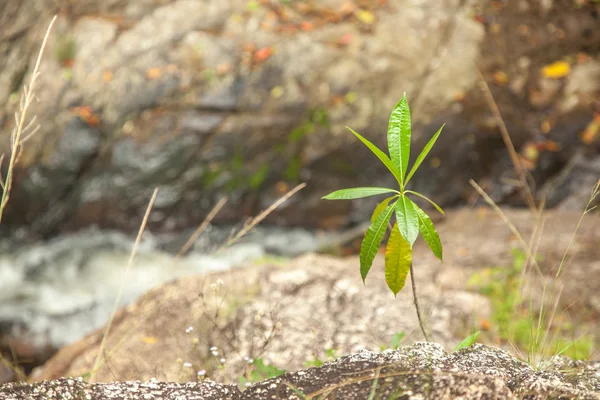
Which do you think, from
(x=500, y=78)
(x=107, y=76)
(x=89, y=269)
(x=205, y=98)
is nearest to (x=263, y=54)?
(x=205, y=98)

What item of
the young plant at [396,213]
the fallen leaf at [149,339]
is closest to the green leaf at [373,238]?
the young plant at [396,213]

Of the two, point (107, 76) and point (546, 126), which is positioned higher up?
point (107, 76)

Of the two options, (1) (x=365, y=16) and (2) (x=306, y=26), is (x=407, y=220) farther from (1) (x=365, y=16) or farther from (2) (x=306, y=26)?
(1) (x=365, y=16)

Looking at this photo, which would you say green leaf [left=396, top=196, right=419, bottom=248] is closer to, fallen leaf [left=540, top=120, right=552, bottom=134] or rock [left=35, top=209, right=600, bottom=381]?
rock [left=35, top=209, right=600, bottom=381]

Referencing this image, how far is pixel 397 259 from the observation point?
1.46 meters

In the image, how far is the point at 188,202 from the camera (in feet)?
19.0

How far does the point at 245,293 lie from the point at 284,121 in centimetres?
285

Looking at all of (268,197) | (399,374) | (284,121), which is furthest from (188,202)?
(399,374)

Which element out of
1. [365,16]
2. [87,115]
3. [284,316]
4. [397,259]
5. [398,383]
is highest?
[365,16]

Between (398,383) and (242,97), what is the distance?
4.72 m

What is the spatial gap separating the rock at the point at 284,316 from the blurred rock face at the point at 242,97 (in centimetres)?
213

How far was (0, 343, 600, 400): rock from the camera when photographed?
3.84 ft

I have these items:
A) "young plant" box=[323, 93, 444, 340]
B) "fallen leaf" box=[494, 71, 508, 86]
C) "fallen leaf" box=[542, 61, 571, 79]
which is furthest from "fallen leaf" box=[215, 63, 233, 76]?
"young plant" box=[323, 93, 444, 340]

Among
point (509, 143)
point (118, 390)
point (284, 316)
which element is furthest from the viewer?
Result: point (284, 316)
